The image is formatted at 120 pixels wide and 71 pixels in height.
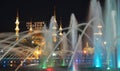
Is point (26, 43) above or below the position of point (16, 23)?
below

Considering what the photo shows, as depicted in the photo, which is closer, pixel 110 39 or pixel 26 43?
pixel 110 39

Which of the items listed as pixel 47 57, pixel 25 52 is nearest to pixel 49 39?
pixel 47 57

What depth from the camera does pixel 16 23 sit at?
79.6 metres

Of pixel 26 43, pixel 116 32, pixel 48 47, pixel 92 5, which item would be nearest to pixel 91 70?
pixel 116 32

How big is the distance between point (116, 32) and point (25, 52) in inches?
1229

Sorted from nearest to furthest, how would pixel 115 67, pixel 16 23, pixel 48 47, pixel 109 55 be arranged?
pixel 115 67
pixel 109 55
pixel 48 47
pixel 16 23

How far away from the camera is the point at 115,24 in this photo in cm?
2222

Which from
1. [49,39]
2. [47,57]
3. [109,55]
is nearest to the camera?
[109,55]

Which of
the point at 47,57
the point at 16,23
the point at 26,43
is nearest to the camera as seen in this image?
the point at 47,57

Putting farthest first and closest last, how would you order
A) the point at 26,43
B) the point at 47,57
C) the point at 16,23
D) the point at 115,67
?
1. the point at 16,23
2. the point at 26,43
3. the point at 47,57
4. the point at 115,67

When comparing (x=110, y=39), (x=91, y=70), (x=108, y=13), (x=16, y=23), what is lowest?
(x=91, y=70)

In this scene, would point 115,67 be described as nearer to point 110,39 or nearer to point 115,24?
point 110,39

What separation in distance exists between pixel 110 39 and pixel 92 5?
19.4ft

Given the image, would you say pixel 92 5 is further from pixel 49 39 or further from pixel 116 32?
pixel 49 39
